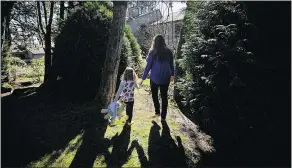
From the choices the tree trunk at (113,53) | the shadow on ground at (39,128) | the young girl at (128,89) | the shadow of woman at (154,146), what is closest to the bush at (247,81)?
the shadow of woman at (154,146)

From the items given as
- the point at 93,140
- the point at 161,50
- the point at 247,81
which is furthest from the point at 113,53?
the point at 247,81

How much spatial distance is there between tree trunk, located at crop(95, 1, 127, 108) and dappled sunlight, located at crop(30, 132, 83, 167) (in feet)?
6.45

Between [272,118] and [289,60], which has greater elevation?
[289,60]

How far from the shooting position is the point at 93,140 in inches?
187

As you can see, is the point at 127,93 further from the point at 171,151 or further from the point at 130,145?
the point at 171,151

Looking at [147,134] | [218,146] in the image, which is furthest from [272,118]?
[147,134]

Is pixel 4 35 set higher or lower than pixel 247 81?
higher

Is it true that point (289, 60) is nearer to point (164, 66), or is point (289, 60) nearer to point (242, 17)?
point (242, 17)

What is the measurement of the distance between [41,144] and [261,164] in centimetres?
397

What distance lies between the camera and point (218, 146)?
476 cm

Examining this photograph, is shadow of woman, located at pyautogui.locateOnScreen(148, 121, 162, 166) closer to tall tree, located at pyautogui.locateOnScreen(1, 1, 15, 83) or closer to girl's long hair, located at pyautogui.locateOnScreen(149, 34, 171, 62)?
girl's long hair, located at pyautogui.locateOnScreen(149, 34, 171, 62)

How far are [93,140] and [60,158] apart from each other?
835 millimetres

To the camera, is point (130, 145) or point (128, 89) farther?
point (128, 89)

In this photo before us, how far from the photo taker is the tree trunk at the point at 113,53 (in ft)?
19.1
